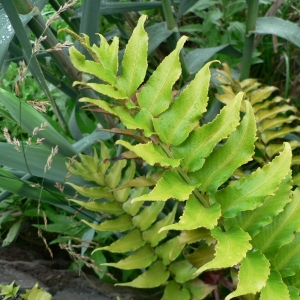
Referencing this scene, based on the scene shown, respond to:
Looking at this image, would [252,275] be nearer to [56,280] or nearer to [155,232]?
[155,232]

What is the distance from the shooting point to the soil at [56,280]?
97 centimetres

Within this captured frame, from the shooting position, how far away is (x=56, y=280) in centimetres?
101

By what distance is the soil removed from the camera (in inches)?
38.3

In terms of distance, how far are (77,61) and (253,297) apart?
0.44 metres

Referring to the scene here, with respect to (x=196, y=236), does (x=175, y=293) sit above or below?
below

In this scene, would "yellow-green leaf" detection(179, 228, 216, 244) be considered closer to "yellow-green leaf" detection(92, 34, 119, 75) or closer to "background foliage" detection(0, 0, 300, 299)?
"background foliage" detection(0, 0, 300, 299)

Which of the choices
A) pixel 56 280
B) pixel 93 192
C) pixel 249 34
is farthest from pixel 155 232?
pixel 249 34

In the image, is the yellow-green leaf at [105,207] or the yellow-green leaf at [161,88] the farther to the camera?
the yellow-green leaf at [105,207]

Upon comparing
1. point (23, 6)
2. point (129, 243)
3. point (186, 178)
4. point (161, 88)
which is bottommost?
point (129, 243)

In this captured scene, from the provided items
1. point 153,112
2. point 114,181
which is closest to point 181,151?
point 153,112

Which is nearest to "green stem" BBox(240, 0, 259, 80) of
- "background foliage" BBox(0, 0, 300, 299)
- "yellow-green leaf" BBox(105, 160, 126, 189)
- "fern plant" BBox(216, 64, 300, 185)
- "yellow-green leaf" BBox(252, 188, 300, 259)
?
"background foliage" BBox(0, 0, 300, 299)

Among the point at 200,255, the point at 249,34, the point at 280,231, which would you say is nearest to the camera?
the point at 280,231

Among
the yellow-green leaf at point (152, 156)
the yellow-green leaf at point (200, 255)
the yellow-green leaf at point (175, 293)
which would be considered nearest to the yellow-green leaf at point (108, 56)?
the yellow-green leaf at point (152, 156)

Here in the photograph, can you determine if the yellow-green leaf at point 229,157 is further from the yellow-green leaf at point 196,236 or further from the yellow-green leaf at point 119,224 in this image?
the yellow-green leaf at point 119,224
